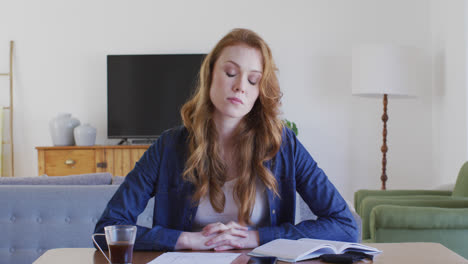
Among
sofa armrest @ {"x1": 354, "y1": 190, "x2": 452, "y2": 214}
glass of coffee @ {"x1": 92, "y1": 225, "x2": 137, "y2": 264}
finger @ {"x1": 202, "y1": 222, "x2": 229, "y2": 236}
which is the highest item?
glass of coffee @ {"x1": 92, "y1": 225, "x2": 137, "y2": 264}

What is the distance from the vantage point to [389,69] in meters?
4.63

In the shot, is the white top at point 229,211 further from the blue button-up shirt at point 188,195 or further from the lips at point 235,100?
the lips at point 235,100

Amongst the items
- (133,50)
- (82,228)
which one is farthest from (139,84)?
(82,228)

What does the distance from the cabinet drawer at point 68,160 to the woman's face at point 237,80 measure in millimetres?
4002

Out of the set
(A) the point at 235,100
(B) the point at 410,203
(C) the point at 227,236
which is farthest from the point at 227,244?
(B) the point at 410,203

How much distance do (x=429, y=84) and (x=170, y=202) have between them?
4.42 meters

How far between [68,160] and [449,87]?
3.40m

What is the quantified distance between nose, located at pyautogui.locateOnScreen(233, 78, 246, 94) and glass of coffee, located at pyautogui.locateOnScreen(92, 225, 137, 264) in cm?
50

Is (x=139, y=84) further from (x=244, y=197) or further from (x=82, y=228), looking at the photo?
(x=244, y=197)

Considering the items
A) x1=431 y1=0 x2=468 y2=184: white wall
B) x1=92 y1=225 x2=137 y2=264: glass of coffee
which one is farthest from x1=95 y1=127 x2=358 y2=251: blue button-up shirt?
x1=431 y1=0 x2=468 y2=184: white wall

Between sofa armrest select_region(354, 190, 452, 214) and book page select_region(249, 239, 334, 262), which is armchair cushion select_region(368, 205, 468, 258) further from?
book page select_region(249, 239, 334, 262)

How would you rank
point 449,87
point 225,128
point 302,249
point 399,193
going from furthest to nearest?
point 449,87
point 399,193
point 225,128
point 302,249

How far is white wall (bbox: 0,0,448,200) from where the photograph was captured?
5.52 metres

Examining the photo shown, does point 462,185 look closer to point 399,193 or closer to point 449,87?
point 399,193
